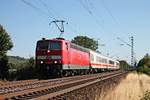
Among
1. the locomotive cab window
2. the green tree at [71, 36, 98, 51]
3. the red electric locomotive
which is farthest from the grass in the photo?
the green tree at [71, 36, 98, 51]

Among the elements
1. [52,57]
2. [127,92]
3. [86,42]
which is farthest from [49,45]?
[86,42]

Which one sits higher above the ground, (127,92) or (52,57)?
(52,57)

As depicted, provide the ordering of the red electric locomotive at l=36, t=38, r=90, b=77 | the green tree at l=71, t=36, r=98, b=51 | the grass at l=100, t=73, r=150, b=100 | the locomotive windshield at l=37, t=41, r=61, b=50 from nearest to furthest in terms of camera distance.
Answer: the grass at l=100, t=73, r=150, b=100 < the red electric locomotive at l=36, t=38, r=90, b=77 < the locomotive windshield at l=37, t=41, r=61, b=50 < the green tree at l=71, t=36, r=98, b=51

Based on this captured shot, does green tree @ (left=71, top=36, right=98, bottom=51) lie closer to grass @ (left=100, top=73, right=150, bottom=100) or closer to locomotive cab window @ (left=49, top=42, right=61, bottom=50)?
locomotive cab window @ (left=49, top=42, right=61, bottom=50)

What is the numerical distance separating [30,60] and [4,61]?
4781 millimetres

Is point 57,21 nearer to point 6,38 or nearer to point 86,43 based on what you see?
point 6,38

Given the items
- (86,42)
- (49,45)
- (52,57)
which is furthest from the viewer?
(86,42)

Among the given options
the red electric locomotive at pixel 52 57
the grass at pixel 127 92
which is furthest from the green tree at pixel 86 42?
the grass at pixel 127 92

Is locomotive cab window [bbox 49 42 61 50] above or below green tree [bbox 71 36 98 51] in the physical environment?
below

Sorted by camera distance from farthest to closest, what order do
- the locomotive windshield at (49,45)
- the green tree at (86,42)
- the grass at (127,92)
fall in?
the green tree at (86,42), the locomotive windshield at (49,45), the grass at (127,92)

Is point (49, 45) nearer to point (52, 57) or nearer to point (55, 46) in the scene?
point (55, 46)

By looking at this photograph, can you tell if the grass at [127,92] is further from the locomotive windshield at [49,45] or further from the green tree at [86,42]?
the green tree at [86,42]

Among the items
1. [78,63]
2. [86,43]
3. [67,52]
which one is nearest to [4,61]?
[78,63]

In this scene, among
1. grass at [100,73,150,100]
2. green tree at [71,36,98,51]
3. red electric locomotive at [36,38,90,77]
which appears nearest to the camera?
grass at [100,73,150,100]
